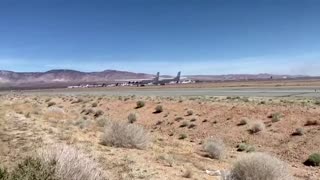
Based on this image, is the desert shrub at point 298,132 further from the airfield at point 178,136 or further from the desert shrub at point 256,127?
the desert shrub at point 256,127

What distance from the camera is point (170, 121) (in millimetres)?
33438

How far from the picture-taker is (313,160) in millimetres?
18891

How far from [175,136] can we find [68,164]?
19548mm

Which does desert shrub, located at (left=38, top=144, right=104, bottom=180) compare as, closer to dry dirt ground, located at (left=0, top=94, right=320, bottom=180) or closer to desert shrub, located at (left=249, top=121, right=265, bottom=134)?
dry dirt ground, located at (left=0, top=94, right=320, bottom=180)

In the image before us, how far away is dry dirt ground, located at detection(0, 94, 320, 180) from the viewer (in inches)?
501

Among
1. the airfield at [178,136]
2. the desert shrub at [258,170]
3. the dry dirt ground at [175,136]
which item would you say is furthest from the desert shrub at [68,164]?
the desert shrub at [258,170]

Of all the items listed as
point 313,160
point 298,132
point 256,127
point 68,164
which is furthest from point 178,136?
point 68,164

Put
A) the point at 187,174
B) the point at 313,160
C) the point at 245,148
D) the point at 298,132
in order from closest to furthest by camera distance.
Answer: the point at 187,174 → the point at 313,160 → the point at 245,148 → the point at 298,132

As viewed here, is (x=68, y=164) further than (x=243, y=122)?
No

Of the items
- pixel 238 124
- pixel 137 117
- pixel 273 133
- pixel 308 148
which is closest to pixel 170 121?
pixel 137 117

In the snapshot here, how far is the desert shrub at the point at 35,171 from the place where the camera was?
7.15 metres

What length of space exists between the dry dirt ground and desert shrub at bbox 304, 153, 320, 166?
0.35 meters

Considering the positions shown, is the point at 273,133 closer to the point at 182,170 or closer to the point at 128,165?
the point at 182,170

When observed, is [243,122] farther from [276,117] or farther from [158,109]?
[158,109]
